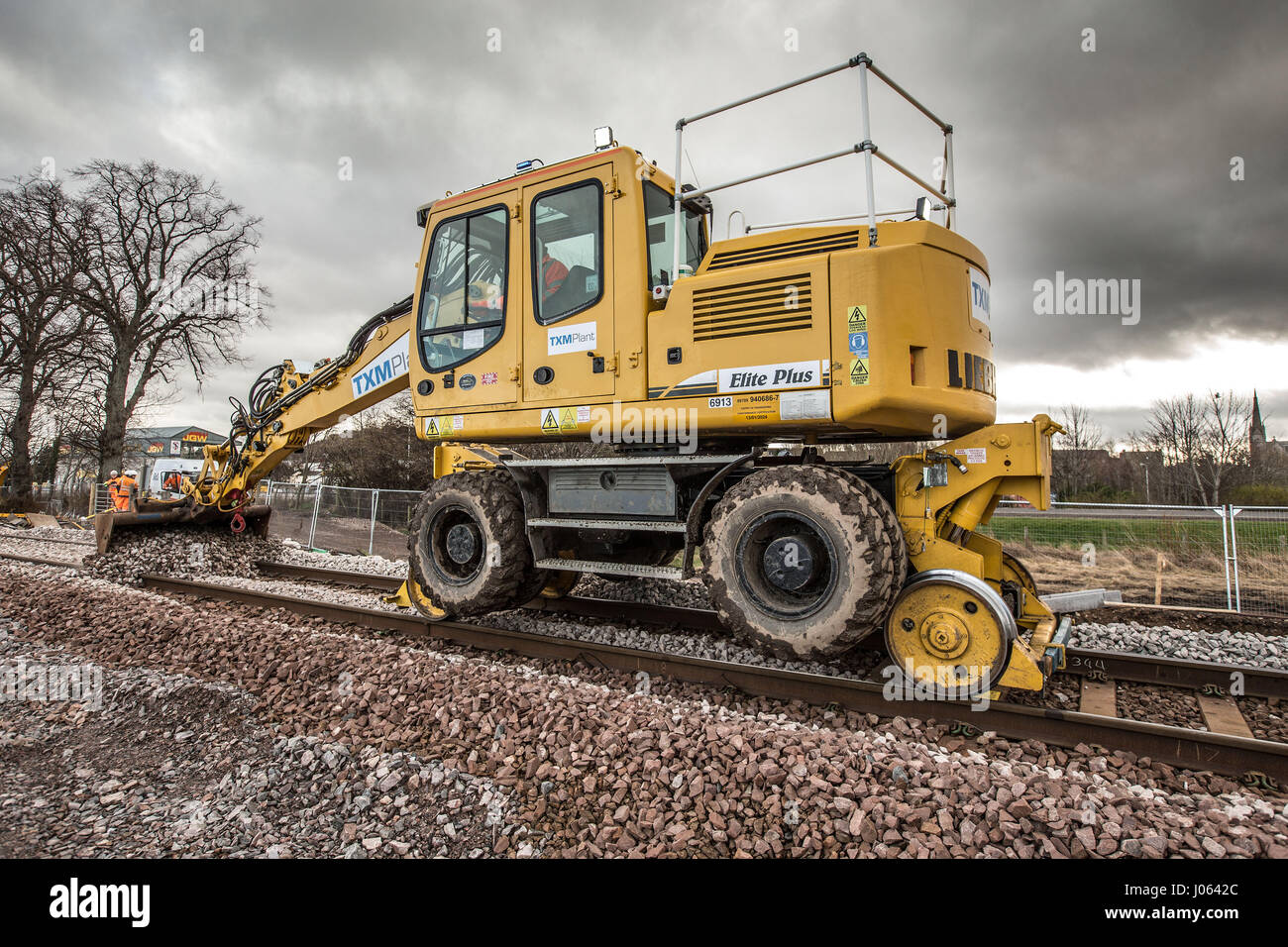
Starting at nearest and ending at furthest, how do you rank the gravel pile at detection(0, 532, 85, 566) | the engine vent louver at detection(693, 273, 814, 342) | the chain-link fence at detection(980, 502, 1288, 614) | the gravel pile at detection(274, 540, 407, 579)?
the engine vent louver at detection(693, 273, 814, 342), the chain-link fence at detection(980, 502, 1288, 614), the gravel pile at detection(274, 540, 407, 579), the gravel pile at detection(0, 532, 85, 566)

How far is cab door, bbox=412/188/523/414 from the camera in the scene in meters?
5.99

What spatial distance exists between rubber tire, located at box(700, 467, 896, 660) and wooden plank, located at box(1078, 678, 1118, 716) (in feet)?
5.52

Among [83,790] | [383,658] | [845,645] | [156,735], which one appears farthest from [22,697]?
[845,645]

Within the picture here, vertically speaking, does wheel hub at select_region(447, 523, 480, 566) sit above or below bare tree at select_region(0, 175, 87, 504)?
below

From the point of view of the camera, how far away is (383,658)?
516 cm

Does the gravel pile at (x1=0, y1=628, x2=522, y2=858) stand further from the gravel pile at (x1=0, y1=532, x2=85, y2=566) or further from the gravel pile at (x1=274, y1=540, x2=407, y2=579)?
the gravel pile at (x1=0, y1=532, x2=85, y2=566)

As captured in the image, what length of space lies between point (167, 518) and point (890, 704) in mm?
10363

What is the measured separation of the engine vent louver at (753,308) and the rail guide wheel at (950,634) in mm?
1900

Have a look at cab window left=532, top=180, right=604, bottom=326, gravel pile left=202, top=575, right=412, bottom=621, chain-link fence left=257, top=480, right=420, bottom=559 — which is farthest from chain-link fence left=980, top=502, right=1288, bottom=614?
chain-link fence left=257, top=480, right=420, bottom=559

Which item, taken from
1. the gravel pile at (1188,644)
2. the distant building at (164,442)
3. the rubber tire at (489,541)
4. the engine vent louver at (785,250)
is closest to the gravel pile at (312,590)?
the rubber tire at (489,541)

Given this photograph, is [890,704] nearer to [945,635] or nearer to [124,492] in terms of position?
[945,635]

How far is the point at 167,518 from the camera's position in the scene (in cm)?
1017

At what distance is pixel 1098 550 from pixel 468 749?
46.1ft

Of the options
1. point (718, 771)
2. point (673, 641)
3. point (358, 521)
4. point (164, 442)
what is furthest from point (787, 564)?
point (164, 442)
